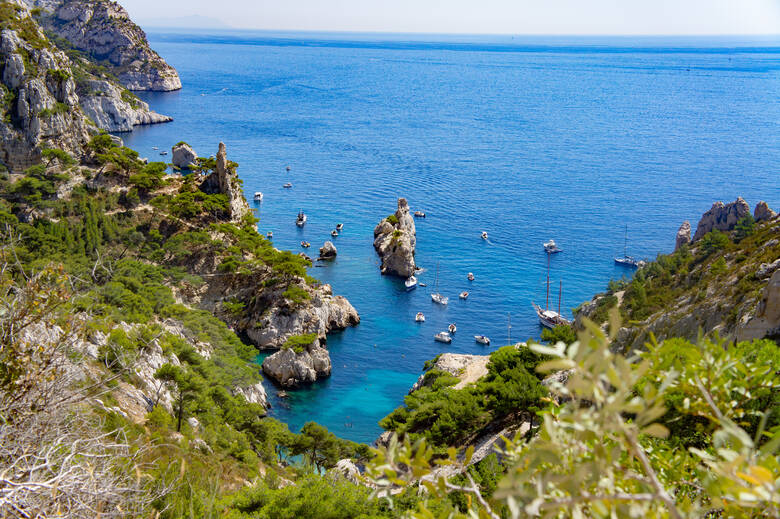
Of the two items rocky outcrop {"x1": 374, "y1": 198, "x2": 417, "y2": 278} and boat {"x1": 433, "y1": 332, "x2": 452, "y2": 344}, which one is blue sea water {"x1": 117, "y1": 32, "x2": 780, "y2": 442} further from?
rocky outcrop {"x1": 374, "y1": 198, "x2": 417, "y2": 278}

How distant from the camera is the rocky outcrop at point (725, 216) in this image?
137ft

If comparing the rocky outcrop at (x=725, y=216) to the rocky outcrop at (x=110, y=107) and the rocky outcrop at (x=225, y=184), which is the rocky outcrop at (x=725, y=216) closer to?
the rocky outcrop at (x=225, y=184)

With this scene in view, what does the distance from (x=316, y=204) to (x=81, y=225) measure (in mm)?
30701

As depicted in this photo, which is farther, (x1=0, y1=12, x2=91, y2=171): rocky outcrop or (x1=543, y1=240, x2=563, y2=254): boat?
(x1=543, y1=240, x2=563, y2=254): boat

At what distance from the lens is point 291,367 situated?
36281mm

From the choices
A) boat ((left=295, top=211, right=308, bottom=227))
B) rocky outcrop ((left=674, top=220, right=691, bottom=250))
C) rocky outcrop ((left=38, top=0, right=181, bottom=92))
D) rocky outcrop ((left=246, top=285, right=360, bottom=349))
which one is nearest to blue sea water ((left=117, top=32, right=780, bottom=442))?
boat ((left=295, top=211, right=308, bottom=227))

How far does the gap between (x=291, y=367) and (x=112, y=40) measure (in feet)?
396

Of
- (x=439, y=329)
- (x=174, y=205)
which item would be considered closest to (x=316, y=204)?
(x=174, y=205)

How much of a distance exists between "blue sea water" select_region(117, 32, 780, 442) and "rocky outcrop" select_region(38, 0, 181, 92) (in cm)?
757

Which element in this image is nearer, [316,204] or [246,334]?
[246,334]

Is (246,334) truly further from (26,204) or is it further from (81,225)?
(26,204)

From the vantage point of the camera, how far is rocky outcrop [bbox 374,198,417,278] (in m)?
51.6

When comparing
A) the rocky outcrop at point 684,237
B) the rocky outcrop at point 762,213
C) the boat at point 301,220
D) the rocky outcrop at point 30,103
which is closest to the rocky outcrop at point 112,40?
the rocky outcrop at point 30,103

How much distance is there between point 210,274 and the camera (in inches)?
1661
